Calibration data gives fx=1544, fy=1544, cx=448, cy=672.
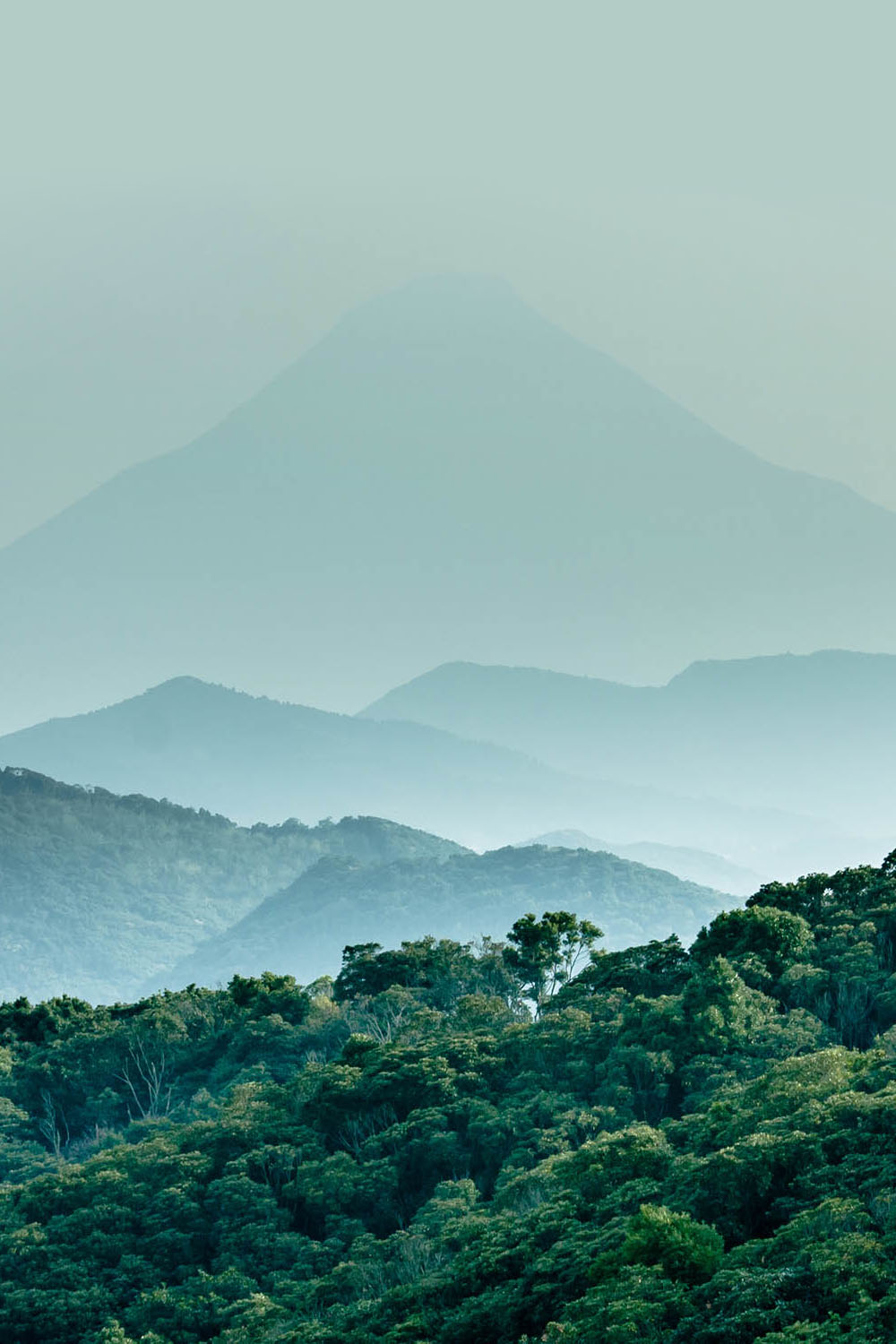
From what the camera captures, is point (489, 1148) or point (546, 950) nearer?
point (489, 1148)

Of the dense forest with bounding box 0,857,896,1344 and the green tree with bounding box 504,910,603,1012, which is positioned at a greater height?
the green tree with bounding box 504,910,603,1012

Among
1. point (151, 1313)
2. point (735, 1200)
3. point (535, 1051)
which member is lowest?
point (151, 1313)

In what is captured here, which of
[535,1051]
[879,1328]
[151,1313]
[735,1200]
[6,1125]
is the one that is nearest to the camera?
[879,1328]

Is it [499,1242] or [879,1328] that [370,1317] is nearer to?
[499,1242]

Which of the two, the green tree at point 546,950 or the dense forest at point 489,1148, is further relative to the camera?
the green tree at point 546,950

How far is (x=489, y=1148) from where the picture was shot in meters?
37.7

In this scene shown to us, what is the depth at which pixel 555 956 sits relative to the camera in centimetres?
5375

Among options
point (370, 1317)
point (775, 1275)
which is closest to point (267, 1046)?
point (370, 1317)

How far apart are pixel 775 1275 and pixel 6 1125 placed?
116 ft

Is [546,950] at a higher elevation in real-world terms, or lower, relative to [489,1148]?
higher

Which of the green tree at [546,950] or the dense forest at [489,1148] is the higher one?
the green tree at [546,950]

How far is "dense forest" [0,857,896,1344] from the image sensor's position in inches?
971

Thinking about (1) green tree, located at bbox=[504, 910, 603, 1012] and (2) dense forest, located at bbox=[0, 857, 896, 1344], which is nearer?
(2) dense forest, located at bbox=[0, 857, 896, 1344]

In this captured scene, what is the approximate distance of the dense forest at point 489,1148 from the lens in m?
24.7
